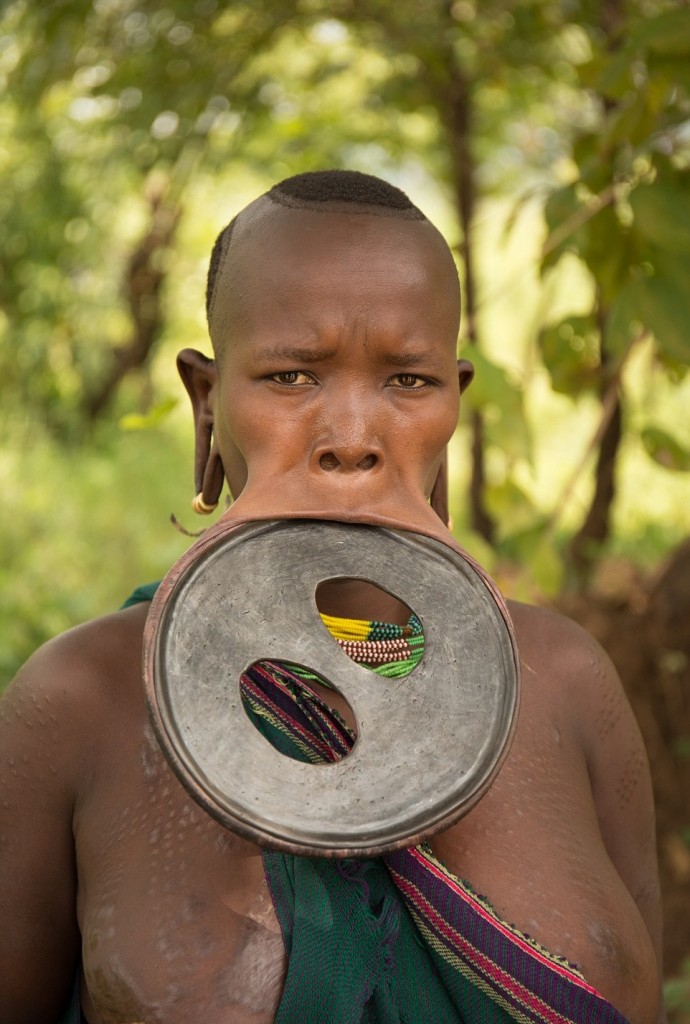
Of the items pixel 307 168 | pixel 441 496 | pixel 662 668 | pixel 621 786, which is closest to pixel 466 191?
pixel 307 168

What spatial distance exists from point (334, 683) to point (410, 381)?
0.40 m

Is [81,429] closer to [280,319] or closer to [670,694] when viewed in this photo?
[670,694]

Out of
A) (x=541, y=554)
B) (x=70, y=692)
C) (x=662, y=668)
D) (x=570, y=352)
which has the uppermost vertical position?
(x=70, y=692)

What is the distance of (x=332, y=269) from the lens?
58.1 inches

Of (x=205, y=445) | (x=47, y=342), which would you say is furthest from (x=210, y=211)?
(x=205, y=445)

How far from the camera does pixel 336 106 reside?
6.95 m

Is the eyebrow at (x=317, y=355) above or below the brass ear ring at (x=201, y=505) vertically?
above

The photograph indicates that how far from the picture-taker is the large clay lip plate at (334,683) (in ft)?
4.11

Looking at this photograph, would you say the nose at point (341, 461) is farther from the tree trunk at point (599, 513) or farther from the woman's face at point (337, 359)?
the tree trunk at point (599, 513)

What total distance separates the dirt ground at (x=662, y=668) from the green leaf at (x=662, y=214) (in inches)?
98.4

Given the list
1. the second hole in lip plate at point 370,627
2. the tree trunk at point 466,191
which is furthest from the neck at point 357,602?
the tree trunk at point 466,191

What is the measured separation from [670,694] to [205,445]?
11.4ft

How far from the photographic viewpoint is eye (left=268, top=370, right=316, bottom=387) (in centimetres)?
146

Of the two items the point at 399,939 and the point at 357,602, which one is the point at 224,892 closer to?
the point at 399,939
